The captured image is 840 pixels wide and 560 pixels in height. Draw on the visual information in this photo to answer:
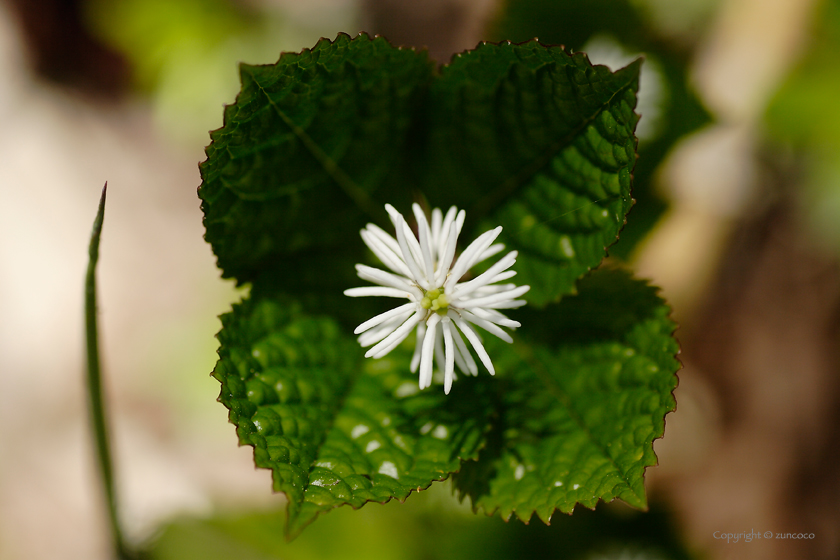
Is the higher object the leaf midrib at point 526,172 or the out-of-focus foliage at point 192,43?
the out-of-focus foliage at point 192,43

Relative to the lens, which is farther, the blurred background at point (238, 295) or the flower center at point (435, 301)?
the blurred background at point (238, 295)

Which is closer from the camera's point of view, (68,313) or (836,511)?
(836,511)

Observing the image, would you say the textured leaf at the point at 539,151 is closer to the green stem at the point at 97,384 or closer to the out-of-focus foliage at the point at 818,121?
the green stem at the point at 97,384

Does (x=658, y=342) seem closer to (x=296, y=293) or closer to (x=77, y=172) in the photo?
(x=296, y=293)

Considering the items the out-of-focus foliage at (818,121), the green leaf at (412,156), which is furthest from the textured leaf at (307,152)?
the out-of-focus foliage at (818,121)

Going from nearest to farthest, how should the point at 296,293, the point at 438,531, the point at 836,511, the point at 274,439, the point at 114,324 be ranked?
the point at 274,439 → the point at 296,293 → the point at 438,531 → the point at 836,511 → the point at 114,324

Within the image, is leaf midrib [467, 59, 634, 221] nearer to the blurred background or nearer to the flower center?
the flower center

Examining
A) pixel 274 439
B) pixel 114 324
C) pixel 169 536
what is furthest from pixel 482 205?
pixel 114 324
